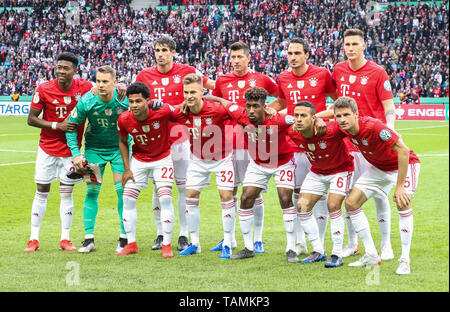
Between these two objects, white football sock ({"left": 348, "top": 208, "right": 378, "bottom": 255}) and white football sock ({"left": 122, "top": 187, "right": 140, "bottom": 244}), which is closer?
white football sock ({"left": 348, "top": 208, "right": 378, "bottom": 255})

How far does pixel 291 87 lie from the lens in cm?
705

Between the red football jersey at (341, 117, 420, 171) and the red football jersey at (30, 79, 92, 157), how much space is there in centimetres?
335

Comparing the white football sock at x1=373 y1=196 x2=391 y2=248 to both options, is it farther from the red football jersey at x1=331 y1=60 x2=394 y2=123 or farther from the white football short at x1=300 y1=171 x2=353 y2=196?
the red football jersey at x1=331 y1=60 x2=394 y2=123

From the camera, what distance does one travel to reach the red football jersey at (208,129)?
6.84m

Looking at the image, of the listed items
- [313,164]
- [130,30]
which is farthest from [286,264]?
[130,30]

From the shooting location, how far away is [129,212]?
686 cm

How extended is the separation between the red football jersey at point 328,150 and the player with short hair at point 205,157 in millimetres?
924

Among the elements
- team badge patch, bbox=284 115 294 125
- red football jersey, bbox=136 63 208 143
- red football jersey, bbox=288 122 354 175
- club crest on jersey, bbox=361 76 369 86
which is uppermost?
club crest on jersey, bbox=361 76 369 86

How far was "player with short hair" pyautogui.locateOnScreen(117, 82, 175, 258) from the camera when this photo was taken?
679cm

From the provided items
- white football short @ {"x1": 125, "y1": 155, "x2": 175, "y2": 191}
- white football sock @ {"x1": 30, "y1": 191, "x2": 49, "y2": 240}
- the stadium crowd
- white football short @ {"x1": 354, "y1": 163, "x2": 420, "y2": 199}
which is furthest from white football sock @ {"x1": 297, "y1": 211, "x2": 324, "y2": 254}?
the stadium crowd

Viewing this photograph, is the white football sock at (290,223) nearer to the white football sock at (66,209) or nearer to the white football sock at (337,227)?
the white football sock at (337,227)

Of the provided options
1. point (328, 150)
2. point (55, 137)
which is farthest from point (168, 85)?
point (328, 150)

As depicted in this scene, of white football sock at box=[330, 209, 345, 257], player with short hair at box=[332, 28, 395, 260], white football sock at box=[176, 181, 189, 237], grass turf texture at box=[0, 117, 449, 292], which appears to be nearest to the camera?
grass turf texture at box=[0, 117, 449, 292]

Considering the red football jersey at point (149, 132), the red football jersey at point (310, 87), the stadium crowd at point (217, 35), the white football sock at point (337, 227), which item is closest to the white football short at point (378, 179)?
the white football sock at point (337, 227)
